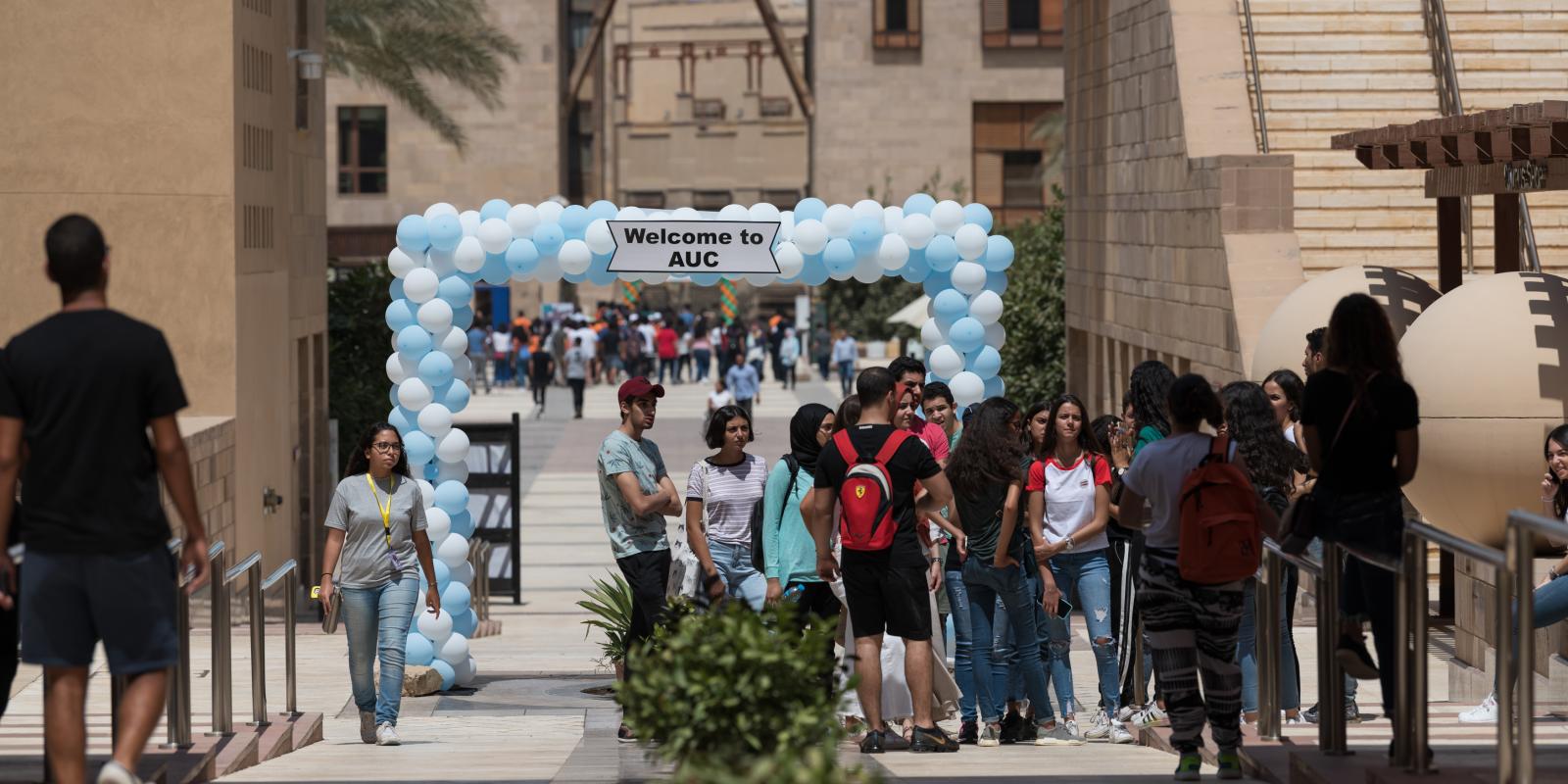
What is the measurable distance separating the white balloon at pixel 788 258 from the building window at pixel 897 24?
48.2m

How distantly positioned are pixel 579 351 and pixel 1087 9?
619 inches

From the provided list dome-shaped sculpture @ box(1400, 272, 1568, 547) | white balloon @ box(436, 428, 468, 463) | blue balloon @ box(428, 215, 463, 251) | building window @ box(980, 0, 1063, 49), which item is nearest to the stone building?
white balloon @ box(436, 428, 468, 463)

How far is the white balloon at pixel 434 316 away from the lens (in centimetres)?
1466

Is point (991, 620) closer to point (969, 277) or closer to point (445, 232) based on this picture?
point (969, 277)

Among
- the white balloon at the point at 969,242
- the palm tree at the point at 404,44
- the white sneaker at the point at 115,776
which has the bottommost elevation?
the white sneaker at the point at 115,776

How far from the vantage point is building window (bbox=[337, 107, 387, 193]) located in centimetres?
6175

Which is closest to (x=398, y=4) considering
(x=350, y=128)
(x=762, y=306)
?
(x=350, y=128)

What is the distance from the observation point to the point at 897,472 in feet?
28.8

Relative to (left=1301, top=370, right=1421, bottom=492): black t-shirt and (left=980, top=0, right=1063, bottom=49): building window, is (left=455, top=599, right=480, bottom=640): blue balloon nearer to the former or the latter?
(left=1301, top=370, right=1421, bottom=492): black t-shirt

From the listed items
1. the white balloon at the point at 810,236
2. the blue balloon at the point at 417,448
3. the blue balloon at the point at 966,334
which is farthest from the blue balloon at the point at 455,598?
the blue balloon at the point at 966,334

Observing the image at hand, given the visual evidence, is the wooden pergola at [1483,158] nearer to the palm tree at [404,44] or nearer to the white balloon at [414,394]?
the white balloon at [414,394]

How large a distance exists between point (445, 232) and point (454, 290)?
415 mm

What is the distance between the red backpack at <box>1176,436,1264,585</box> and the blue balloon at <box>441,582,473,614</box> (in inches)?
311

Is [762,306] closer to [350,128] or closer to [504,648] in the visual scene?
[350,128]
